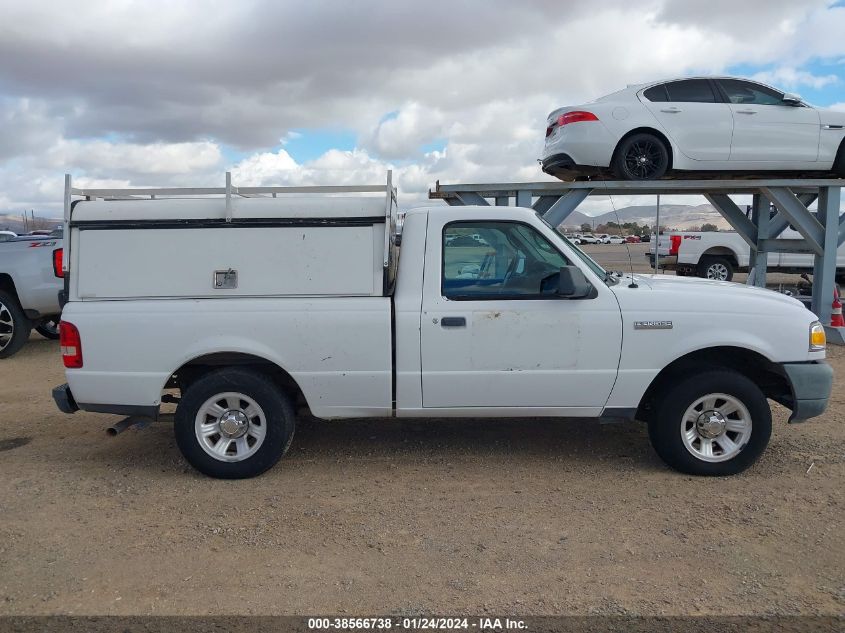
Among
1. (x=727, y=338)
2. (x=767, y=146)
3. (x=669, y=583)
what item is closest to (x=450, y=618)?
(x=669, y=583)

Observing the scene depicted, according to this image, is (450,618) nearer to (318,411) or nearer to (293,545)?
(293,545)

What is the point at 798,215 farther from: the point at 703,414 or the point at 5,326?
the point at 5,326

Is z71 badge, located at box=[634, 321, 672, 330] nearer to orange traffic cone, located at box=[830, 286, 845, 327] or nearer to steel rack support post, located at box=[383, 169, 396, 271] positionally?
steel rack support post, located at box=[383, 169, 396, 271]

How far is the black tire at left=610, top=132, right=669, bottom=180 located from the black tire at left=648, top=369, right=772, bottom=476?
197 inches

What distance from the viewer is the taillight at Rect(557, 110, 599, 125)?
9.19 meters

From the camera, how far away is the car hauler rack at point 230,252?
481 cm

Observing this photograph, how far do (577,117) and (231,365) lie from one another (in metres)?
6.05

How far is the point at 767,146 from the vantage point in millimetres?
9469

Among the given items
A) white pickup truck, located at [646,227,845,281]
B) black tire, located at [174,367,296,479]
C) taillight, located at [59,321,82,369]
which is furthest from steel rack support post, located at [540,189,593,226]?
white pickup truck, located at [646,227,845,281]

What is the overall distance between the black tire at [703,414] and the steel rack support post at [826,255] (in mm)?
6193

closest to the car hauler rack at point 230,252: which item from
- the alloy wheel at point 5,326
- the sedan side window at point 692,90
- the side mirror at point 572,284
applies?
the side mirror at point 572,284

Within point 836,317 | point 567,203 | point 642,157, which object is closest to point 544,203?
point 567,203

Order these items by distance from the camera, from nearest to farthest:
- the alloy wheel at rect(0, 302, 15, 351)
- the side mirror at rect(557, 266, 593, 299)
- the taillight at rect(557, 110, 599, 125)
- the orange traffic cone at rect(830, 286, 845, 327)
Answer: the side mirror at rect(557, 266, 593, 299) < the taillight at rect(557, 110, 599, 125) < the alloy wheel at rect(0, 302, 15, 351) < the orange traffic cone at rect(830, 286, 845, 327)

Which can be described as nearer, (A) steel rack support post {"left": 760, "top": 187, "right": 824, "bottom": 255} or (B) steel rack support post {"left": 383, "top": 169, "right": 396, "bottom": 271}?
(B) steel rack support post {"left": 383, "top": 169, "right": 396, "bottom": 271}
